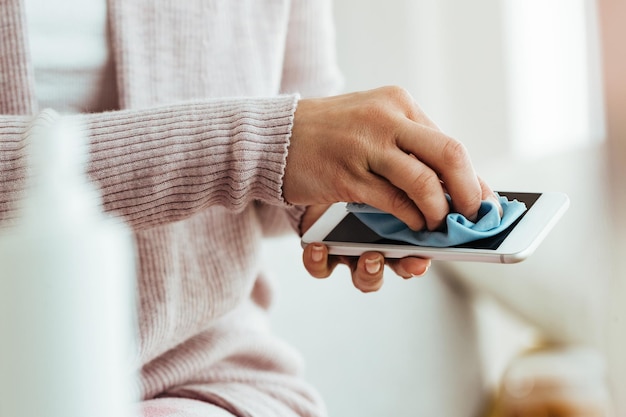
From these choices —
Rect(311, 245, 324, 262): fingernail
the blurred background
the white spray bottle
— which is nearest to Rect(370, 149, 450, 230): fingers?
Rect(311, 245, 324, 262): fingernail

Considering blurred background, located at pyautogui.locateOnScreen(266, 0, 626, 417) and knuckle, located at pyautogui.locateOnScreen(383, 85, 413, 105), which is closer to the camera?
knuckle, located at pyautogui.locateOnScreen(383, 85, 413, 105)

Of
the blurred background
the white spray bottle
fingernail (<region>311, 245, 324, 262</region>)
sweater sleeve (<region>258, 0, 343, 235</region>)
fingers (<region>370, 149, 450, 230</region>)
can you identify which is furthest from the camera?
the blurred background

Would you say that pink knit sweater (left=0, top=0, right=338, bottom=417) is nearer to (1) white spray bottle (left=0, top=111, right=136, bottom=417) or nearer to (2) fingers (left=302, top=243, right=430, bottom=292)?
(2) fingers (left=302, top=243, right=430, bottom=292)

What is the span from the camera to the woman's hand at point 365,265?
569 mm

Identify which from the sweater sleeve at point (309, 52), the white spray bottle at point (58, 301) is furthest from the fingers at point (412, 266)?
the white spray bottle at point (58, 301)

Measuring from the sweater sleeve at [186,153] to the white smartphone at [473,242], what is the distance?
7 centimetres

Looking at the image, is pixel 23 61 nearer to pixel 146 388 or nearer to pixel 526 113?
pixel 146 388

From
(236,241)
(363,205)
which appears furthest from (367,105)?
(236,241)

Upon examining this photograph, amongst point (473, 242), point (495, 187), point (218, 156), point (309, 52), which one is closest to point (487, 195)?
point (473, 242)

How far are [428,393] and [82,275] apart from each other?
1.07m

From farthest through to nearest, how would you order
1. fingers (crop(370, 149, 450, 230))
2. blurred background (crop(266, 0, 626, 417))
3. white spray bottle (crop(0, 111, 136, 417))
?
1. blurred background (crop(266, 0, 626, 417))
2. fingers (crop(370, 149, 450, 230))
3. white spray bottle (crop(0, 111, 136, 417))

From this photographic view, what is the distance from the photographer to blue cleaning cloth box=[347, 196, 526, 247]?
1.67 feet

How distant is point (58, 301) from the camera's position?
0.25 meters

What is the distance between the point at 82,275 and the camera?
249mm
